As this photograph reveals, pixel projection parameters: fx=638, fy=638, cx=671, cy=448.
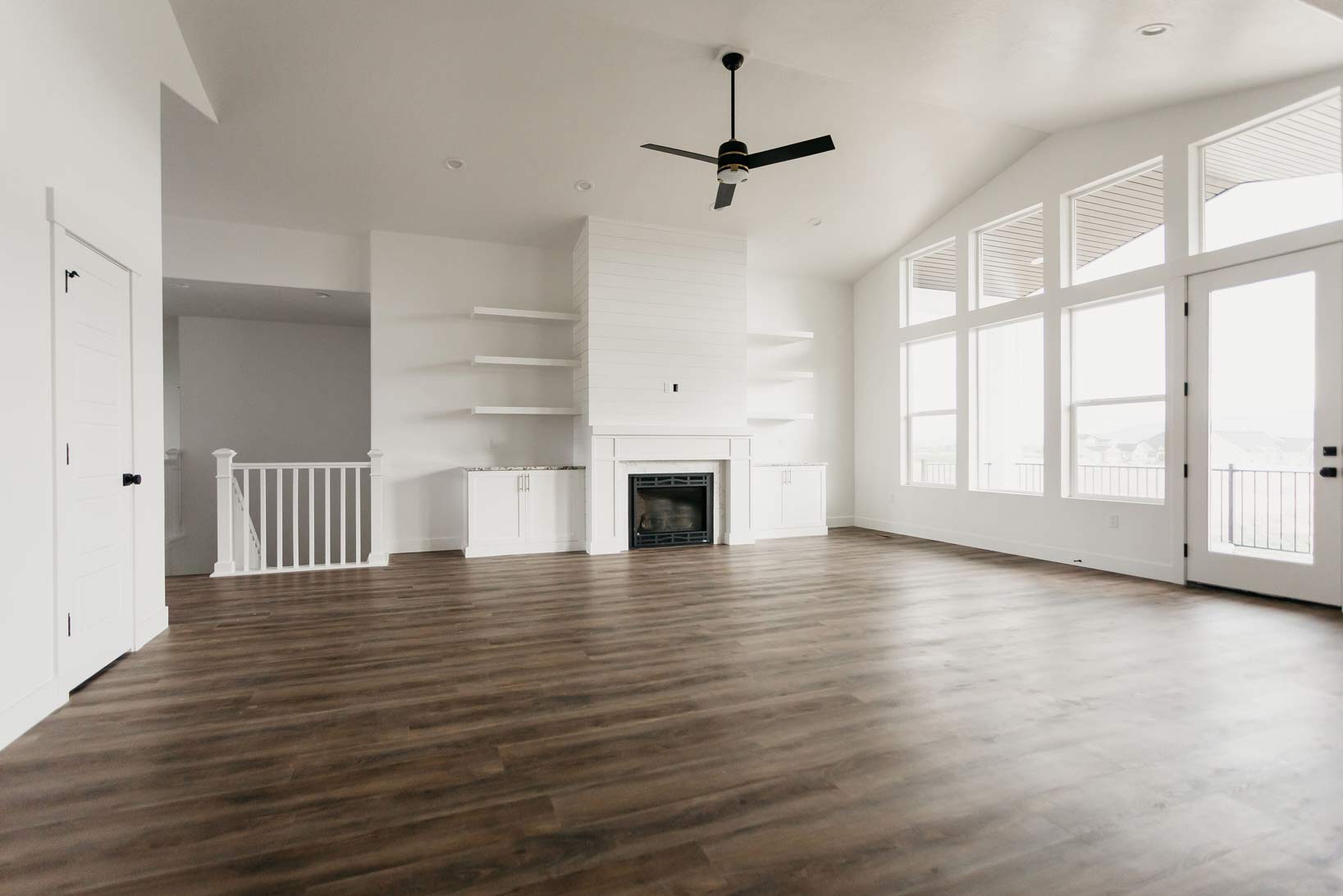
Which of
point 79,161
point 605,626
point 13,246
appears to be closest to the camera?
point 13,246

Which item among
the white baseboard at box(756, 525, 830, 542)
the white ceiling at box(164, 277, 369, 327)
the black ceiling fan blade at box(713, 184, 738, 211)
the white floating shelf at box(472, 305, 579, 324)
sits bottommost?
the white baseboard at box(756, 525, 830, 542)

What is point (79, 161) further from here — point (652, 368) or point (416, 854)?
point (652, 368)

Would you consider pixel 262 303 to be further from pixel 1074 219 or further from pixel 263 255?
pixel 1074 219

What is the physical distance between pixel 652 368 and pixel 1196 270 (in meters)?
4.66

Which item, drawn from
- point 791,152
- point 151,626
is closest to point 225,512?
point 151,626

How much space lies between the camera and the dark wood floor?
1598mm

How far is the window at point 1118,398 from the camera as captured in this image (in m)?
5.22

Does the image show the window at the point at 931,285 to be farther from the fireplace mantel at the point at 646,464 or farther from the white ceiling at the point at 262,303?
the white ceiling at the point at 262,303

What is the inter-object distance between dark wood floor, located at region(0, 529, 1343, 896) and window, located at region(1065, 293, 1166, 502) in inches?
65.3

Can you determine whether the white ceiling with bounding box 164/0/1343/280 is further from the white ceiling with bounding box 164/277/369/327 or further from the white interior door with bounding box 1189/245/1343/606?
the white interior door with bounding box 1189/245/1343/606

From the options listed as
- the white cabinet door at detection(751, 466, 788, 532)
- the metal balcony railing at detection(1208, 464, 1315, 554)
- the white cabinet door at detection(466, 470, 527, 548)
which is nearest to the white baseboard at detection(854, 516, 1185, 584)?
the metal balcony railing at detection(1208, 464, 1315, 554)

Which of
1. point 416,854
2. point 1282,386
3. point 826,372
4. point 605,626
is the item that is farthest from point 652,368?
point 416,854

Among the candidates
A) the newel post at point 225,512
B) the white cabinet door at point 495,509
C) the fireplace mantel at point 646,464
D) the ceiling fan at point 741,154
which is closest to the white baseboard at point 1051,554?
the fireplace mantel at point 646,464

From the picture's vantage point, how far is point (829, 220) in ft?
22.9
